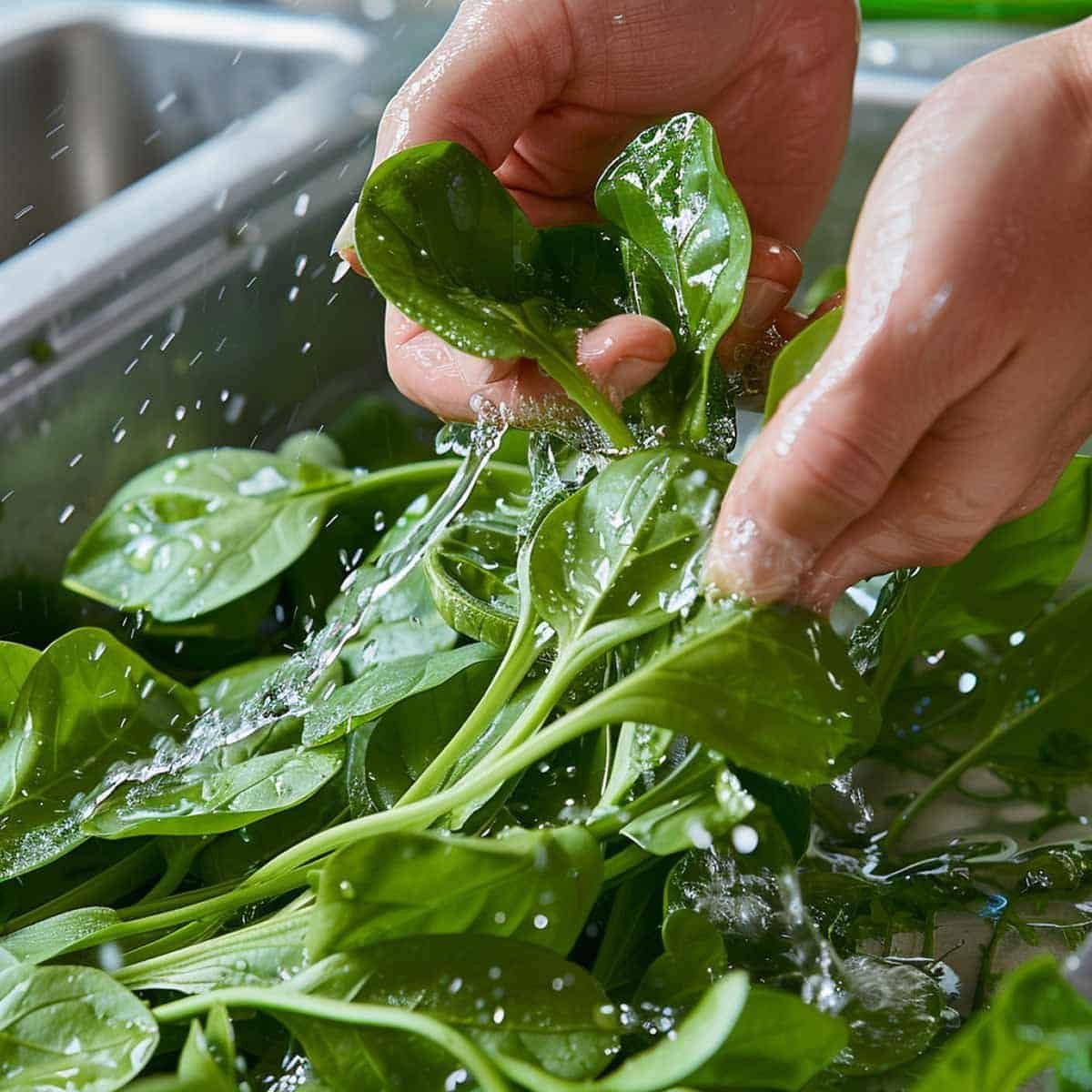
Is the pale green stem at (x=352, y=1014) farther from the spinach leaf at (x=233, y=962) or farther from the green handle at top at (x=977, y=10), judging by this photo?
the green handle at top at (x=977, y=10)

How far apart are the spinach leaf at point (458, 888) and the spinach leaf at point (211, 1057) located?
0.03 m

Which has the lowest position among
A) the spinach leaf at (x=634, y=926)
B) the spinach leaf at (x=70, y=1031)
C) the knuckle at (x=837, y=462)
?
the spinach leaf at (x=634, y=926)

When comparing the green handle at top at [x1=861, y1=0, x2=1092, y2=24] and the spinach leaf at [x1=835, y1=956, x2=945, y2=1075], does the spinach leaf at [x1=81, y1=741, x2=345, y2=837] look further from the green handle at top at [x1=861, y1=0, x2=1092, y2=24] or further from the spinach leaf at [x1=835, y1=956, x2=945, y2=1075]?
the green handle at top at [x1=861, y1=0, x2=1092, y2=24]

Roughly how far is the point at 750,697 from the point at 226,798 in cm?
18

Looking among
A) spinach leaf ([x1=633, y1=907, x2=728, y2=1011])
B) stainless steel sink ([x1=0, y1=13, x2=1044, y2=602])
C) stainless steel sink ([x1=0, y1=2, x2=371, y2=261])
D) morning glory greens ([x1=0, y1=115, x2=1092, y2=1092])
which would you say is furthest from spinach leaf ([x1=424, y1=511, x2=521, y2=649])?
stainless steel sink ([x1=0, y1=2, x2=371, y2=261])

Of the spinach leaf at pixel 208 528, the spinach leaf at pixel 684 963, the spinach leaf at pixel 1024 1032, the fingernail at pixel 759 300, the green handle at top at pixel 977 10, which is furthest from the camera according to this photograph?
the green handle at top at pixel 977 10

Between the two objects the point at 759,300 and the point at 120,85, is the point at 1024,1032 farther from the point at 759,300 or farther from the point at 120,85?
the point at 120,85

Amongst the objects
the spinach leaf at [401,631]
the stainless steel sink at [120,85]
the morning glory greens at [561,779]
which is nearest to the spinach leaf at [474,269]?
the morning glory greens at [561,779]

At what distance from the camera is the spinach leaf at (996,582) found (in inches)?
20.5

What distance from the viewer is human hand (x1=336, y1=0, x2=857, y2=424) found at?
0.50 m

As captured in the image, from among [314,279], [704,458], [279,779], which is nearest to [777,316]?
[704,458]

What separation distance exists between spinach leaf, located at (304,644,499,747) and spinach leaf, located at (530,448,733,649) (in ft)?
0.22

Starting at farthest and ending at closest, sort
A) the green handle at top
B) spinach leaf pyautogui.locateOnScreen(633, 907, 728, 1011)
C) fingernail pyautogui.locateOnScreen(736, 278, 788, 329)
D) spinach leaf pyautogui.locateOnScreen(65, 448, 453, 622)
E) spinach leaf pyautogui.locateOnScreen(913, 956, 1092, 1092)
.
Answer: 1. the green handle at top
2. spinach leaf pyautogui.locateOnScreen(65, 448, 453, 622)
3. fingernail pyautogui.locateOnScreen(736, 278, 788, 329)
4. spinach leaf pyautogui.locateOnScreen(633, 907, 728, 1011)
5. spinach leaf pyautogui.locateOnScreen(913, 956, 1092, 1092)

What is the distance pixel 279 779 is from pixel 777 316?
0.79ft
